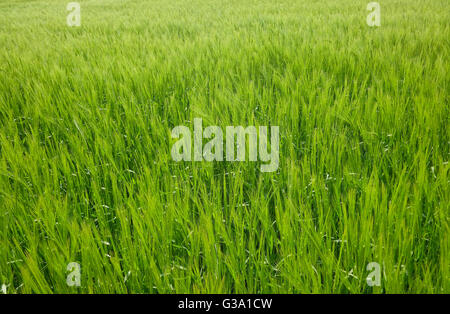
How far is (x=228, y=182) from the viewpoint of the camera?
2.92 ft

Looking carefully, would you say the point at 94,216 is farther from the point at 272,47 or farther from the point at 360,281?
the point at 272,47

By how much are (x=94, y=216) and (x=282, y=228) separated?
0.46 metres

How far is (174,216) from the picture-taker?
674 millimetres

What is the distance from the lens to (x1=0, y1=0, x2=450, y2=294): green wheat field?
1.86 ft

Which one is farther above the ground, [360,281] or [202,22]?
[202,22]

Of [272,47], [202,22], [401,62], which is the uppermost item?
[202,22]

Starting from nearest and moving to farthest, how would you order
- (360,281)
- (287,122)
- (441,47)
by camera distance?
(360,281) → (287,122) → (441,47)

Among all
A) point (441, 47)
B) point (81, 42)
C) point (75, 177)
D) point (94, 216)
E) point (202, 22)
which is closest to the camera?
point (94, 216)

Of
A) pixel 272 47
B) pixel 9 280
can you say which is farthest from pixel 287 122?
pixel 272 47

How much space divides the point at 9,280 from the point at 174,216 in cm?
34

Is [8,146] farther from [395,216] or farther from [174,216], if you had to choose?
[395,216]

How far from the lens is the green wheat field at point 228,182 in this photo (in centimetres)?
57

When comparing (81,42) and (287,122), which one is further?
(81,42)

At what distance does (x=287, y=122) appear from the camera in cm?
105
